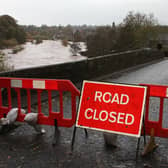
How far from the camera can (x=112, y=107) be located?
3697mm

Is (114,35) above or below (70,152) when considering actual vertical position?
above

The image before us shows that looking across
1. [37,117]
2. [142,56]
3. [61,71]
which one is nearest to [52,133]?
[37,117]

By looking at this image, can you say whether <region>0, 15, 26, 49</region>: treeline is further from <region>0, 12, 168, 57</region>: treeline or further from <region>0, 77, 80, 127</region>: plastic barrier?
<region>0, 77, 80, 127</region>: plastic barrier

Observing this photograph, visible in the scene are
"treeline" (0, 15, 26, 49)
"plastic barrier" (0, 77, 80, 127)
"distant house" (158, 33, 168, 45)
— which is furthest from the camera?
"distant house" (158, 33, 168, 45)

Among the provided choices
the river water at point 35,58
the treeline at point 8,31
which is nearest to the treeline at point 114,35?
the treeline at point 8,31

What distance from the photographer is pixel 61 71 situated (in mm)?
8352

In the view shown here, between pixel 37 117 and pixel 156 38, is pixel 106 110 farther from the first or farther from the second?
pixel 156 38

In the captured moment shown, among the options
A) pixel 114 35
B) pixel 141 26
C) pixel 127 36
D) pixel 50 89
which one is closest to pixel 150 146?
pixel 50 89

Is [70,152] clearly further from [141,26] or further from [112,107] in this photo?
[141,26]

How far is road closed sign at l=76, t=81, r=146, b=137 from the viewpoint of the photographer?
11.7 ft

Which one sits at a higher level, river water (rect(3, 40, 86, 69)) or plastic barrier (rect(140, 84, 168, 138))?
plastic barrier (rect(140, 84, 168, 138))

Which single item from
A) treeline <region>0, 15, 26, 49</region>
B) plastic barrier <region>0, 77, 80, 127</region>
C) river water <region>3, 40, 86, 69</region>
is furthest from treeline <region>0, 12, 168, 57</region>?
plastic barrier <region>0, 77, 80, 127</region>

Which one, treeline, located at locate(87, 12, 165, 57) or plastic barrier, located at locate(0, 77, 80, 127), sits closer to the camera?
plastic barrier, located at locate(0, 77, 80, 127)

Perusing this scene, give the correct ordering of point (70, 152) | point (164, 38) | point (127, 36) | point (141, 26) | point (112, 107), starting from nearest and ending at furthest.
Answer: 1. point (112, 107)
2. point (70, 152)
3. point (127, 36)
4. point (141, 26)
5. point (164, 38)
